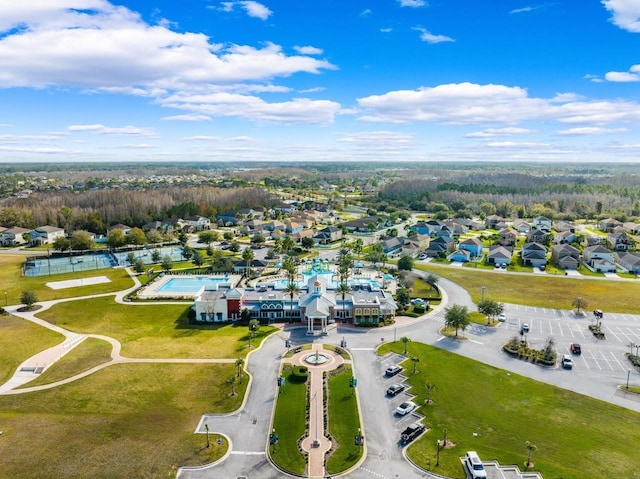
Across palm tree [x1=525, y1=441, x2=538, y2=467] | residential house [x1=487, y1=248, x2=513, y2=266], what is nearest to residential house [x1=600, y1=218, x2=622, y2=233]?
residential house [x1=487, y1=248, x2=513, y2=266]

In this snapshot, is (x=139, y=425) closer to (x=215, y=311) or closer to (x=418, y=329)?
(x=215, y=311)

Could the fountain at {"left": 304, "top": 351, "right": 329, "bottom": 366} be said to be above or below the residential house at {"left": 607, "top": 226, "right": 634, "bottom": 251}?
below

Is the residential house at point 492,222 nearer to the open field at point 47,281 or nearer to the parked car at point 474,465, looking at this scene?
the open field at point 47,281

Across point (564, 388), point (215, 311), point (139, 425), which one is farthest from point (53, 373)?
point (564, 388)

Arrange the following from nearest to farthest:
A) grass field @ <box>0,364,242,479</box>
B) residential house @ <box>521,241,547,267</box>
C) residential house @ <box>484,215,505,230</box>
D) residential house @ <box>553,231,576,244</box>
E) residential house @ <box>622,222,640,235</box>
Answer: grass field @ <box>0,364,242,479</box> → residential house @ <box>521,241,547,267</box> → residential house @ <box>553,231,576,244</box> → residential house @ <box>622,222,640,235</box> → residential house @ <box>484,215,505,230</box>

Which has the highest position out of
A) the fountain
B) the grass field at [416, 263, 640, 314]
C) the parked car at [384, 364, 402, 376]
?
the grass field at [416, 263, 640, 314]

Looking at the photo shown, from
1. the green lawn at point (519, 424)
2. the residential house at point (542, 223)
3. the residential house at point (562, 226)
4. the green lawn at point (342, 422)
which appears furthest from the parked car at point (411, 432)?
the residential house at point (542, 223)

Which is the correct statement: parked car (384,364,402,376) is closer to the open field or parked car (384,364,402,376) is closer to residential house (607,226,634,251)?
the open field

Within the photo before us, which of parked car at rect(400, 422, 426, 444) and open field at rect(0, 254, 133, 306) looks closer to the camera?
parked car at rect(400, 422, 426, 444)
